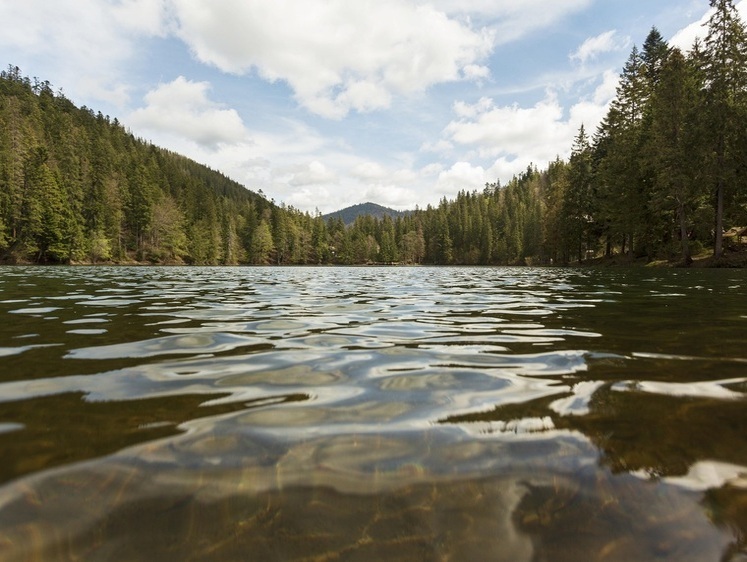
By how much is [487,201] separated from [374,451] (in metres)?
152

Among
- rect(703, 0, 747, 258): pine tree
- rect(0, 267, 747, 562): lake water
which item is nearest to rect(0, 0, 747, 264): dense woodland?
rect(703, 0, 747, 258): pine tree

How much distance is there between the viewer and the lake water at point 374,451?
1547 millimetres

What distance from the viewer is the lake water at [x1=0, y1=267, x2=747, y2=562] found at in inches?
60.9

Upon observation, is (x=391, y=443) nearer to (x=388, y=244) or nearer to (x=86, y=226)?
(x=86, y=226)

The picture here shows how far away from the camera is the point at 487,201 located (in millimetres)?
146875

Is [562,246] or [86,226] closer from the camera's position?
[562,246]

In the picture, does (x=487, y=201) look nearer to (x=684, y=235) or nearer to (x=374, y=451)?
(x=684, y=235)

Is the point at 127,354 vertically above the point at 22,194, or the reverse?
the point at 22,194

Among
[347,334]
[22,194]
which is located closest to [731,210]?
[347,334]

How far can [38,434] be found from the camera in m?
2.43

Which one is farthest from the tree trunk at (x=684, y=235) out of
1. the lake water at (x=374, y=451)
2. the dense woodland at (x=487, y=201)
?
the lake water at (x=374, y=451)

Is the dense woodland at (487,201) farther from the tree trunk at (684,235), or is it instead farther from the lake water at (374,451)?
the lake water at (374,451)

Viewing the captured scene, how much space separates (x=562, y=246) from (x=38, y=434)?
61.0 m

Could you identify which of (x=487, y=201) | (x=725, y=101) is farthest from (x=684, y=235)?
(x=487, y=201)
